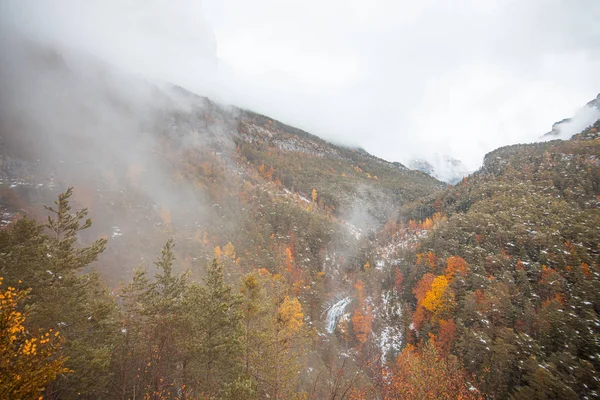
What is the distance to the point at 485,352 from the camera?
37656mm

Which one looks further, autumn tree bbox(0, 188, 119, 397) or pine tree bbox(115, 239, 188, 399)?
pine tree bbox(115, 239, 188, 399)

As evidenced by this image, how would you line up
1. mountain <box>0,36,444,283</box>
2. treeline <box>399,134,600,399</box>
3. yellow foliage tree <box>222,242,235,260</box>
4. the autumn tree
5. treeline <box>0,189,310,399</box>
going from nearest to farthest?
the autumn tree
treeline <box>0,189,310,399</box>
treeline <box>399,134,600,399</box>
mountain <box>0,36,444,283</box>
yellow foliage tree <box>222,242,235,260</box>

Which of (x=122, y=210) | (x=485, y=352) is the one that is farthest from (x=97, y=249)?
(x=122, y=210)

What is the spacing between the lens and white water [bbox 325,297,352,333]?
227ft

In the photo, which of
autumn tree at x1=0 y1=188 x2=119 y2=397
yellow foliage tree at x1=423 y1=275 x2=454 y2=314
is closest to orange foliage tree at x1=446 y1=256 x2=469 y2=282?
yellow foliage tree at x1=423 y1=275 x2=454 y2=314

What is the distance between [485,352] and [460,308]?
15898 mm

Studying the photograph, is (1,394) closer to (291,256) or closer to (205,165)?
→ (291,256)

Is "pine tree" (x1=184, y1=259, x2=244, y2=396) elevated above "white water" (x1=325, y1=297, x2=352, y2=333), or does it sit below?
above

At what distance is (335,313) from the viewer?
75312mm

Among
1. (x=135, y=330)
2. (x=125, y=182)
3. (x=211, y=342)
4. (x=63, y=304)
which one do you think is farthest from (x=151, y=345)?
(x=125, y=182)

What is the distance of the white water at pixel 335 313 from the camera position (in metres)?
69.2

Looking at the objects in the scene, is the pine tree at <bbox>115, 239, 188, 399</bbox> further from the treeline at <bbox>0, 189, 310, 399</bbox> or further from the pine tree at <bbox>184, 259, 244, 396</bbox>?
the pine tree at <bbox>184, 259, 244, 396</bbox>

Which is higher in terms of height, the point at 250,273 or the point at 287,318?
the point at 250,273

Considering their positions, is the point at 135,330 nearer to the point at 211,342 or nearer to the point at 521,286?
the point at 211,342
